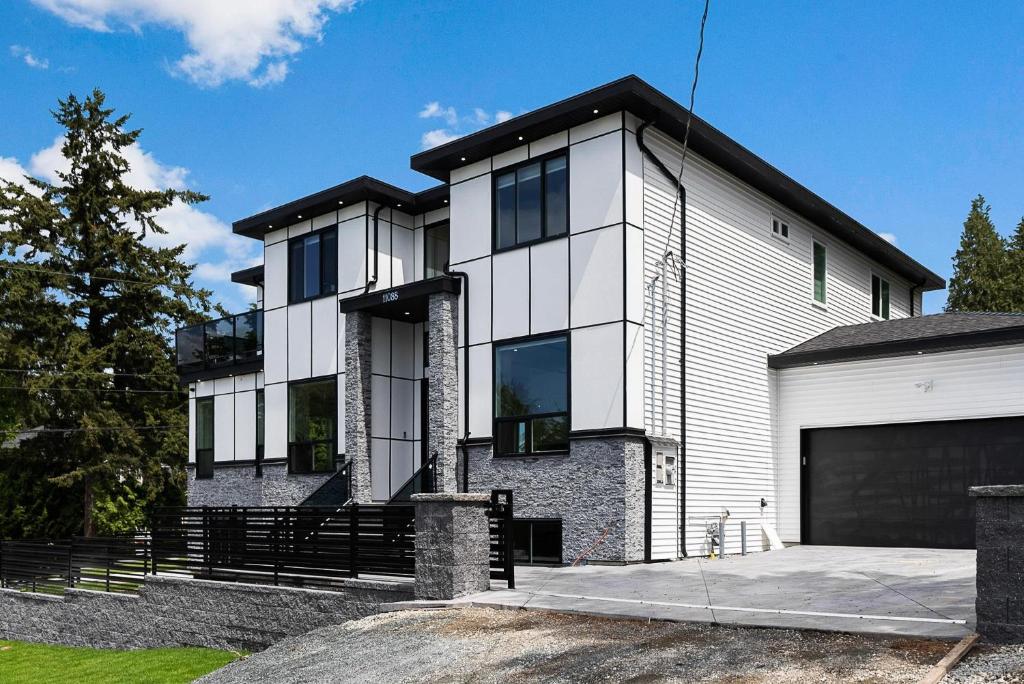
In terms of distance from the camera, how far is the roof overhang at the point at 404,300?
723 inches

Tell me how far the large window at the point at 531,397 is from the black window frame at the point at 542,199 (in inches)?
68.5

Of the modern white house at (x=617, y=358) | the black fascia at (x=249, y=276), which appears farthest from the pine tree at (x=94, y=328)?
the modern white house at (x=617, y=358)

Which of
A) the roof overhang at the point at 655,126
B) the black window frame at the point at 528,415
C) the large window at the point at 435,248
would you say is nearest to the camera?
the roof overhang at the point at 655,126

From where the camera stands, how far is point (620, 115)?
16.1m

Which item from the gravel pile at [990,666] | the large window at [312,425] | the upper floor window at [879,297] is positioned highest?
the upper floor window at [879,297]

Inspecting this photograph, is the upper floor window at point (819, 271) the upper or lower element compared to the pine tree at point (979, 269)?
lower

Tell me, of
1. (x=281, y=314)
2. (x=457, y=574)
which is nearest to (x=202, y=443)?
(x=281, y=314)

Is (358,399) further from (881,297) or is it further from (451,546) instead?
(881,297)

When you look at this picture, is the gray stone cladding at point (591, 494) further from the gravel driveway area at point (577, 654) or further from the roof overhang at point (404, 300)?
the gravel driveway area at point (577, 654)

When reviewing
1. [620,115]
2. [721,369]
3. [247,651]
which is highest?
[620,115]

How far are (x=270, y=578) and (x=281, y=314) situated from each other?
30.8 feet

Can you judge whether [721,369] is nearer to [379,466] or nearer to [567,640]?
[379,466]

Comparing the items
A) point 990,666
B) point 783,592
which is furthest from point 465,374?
point 990,666

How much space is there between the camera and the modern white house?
53.3ft
